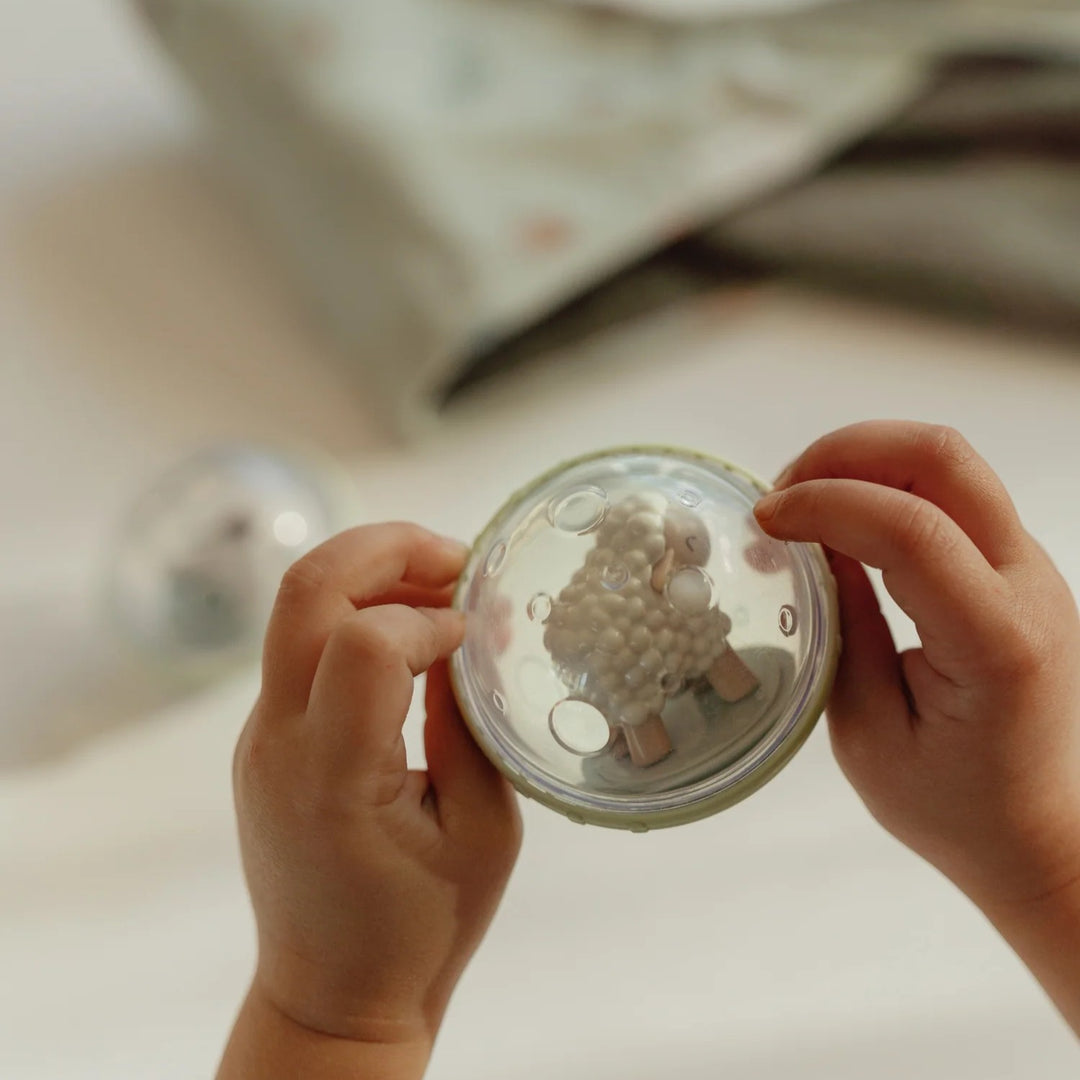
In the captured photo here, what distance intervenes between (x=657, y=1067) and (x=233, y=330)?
343 mm

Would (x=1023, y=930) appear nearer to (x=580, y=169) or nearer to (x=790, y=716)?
(x=790, y=716)

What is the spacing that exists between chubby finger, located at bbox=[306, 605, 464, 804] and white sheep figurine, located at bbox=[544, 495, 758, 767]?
0.11ft

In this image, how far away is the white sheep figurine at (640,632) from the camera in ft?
0.87

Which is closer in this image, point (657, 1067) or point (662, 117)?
point (657, 1067)

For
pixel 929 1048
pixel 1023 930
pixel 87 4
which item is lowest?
pixel 929 1048

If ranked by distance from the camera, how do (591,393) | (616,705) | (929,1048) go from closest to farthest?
(616,705) < (929,1048) < (591,393)

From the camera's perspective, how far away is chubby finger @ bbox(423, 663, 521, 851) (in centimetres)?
30

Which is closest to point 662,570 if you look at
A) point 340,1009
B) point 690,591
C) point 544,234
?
point 690,591

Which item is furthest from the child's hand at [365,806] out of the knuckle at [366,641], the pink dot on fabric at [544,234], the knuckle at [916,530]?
the pink dot on fabric at [544,234]

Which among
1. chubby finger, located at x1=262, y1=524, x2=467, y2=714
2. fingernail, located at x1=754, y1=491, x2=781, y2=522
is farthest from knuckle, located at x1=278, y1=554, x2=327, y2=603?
fingernail, located at x1=754, y1=491, x2=781, y2=522

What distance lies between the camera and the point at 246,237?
0.53 m

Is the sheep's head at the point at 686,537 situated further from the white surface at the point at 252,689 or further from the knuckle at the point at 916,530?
the white surface at the point at 252,689

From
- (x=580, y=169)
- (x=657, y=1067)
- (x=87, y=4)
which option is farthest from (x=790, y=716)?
(x=87, y=4)

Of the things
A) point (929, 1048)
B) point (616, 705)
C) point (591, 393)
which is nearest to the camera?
point (616, 705)
